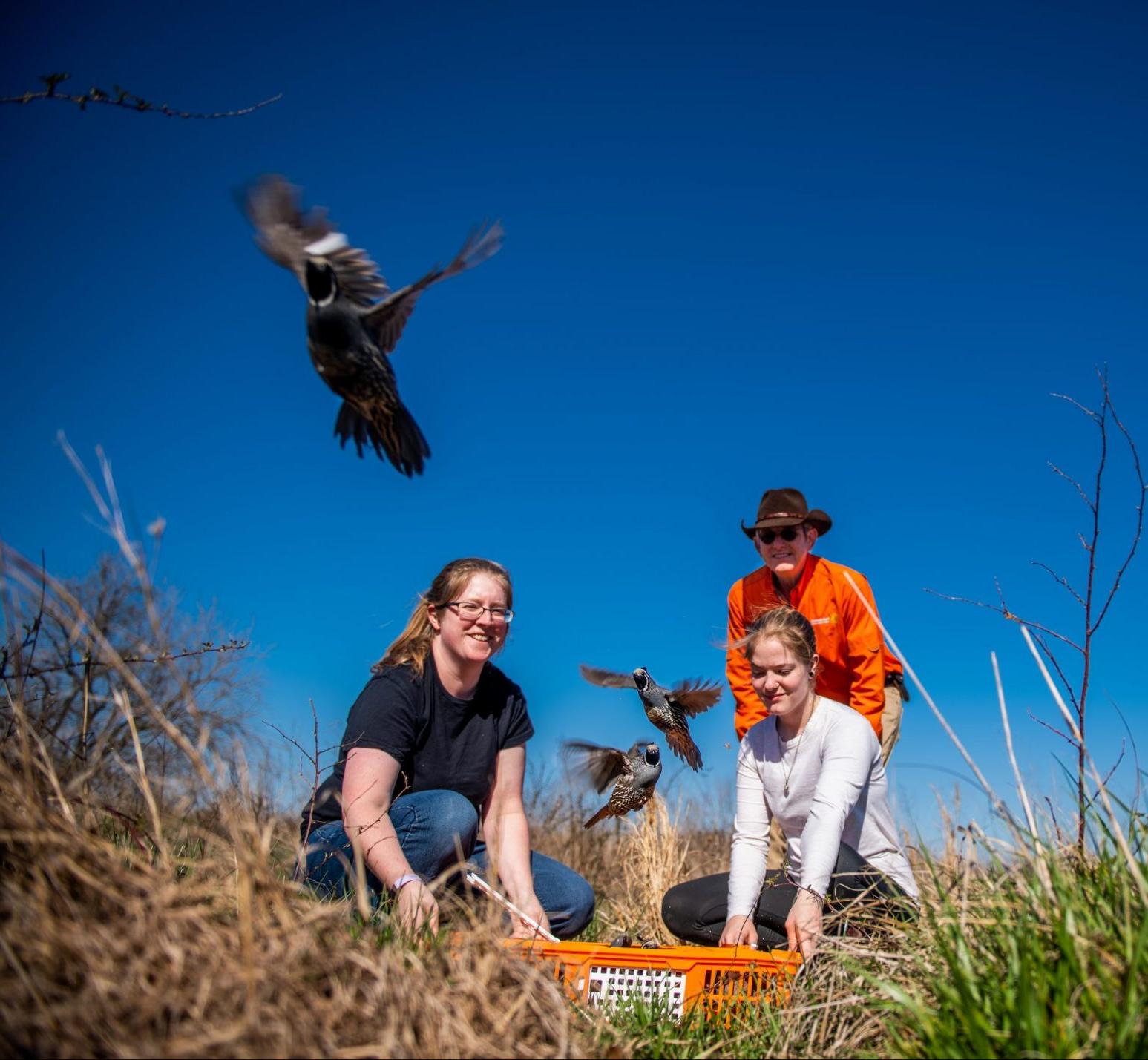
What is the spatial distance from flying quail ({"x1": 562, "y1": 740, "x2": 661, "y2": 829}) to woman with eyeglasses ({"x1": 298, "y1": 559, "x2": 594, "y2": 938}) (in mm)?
867

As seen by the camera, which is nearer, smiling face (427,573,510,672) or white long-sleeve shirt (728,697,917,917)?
white long-sleeve shirt (728,697,917,917)

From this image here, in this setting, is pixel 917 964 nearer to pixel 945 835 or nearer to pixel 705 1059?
pixel 705 1059

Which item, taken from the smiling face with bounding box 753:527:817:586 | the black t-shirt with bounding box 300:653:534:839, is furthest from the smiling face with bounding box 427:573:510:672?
the smiling face with bounding box 753:527:817:586

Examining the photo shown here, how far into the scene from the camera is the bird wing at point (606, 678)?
207 inches

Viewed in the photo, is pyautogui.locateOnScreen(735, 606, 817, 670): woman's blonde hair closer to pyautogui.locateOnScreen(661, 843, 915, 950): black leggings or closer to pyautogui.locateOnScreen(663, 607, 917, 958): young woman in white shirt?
pyautogui.locateOnScreen(663, 607, 917, 958): young woman in white shirt

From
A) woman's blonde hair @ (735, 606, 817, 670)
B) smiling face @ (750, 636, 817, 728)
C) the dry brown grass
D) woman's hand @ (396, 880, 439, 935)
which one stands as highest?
woman's blonde hair @ (735, 606, 817, 670)

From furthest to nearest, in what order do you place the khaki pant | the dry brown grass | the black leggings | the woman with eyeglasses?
the khaki pant < the woman with eyeglasses < the black leggings < the dry brown grass

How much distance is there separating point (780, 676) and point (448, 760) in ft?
4.56

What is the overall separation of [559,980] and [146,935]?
1327mm

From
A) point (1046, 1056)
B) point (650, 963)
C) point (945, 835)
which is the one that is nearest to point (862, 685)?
point (945, 835)

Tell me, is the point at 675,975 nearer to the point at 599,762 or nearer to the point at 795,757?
the point at 795,757

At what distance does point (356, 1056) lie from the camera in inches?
65.8

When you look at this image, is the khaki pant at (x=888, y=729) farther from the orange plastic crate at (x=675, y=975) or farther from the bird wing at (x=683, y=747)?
the orange plastic crate at (x=675, y=975)

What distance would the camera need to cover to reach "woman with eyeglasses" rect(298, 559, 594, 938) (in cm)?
371
